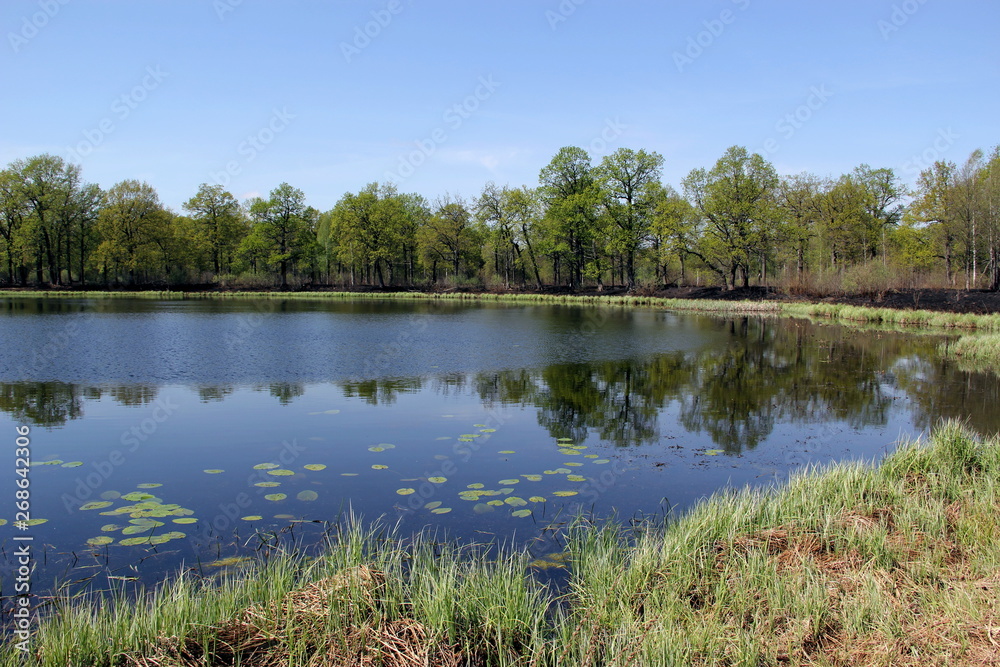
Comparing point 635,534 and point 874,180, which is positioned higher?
point 874,180

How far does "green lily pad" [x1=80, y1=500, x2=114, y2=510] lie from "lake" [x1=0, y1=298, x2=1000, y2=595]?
→ 0.11ft

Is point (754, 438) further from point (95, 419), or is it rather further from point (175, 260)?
point (175, 260)

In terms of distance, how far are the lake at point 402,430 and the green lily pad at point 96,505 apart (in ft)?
0.11

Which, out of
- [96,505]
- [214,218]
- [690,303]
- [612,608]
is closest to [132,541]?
[96,505]

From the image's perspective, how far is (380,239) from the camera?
75312 millimetres

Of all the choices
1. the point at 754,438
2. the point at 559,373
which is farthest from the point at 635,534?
the point at 559,373

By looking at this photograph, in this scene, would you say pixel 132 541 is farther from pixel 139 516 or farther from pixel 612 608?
pixel 612 608

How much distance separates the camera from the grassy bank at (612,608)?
13.0ft

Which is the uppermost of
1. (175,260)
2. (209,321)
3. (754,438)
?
(175,260)

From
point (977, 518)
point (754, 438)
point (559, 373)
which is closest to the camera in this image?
point (977, 518)

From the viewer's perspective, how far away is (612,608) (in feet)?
15.3

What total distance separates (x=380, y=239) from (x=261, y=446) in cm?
6784

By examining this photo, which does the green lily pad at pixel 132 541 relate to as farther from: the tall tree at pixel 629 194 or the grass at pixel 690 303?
the tall tree at pixel 629 194

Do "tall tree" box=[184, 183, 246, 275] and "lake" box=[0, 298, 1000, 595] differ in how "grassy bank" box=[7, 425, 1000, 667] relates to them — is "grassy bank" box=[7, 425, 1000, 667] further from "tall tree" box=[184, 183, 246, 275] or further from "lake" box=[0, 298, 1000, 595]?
"tall tree" box=[184, 183, 246, 275]
